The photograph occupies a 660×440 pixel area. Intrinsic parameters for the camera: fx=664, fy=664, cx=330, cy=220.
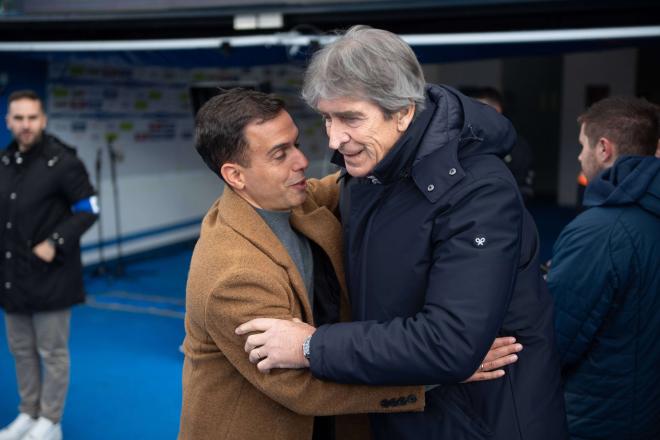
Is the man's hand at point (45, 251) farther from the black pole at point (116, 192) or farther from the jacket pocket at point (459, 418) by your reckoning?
the black pole at point (116, 192)

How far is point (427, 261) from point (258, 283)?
1.11 ft

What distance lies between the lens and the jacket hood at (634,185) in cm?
178

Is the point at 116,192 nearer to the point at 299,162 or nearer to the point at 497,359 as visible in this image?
the point at 299,162

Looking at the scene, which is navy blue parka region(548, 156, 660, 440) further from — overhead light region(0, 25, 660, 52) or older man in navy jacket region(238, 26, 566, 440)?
overhead light region(0, 25, 660, 52)

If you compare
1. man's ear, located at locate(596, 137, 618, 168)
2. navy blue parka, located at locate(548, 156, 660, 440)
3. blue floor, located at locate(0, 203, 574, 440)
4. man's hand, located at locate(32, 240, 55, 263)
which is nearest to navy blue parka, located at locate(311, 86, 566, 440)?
navy blue parka, located at locate(548, 156, 660, 440)

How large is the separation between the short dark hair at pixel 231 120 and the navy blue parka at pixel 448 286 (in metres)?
0.26

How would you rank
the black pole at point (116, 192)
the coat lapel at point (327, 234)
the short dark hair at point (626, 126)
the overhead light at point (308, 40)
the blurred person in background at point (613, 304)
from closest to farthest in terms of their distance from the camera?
the coat lapel at point (327, 234), the blurred person in background at point (613, 304), the short dark hair at point (626, 126), the overhead light at point (308, 40), the black pole at point (116, 192)

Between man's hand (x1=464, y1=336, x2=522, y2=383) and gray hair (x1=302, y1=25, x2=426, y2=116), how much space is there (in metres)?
0.49

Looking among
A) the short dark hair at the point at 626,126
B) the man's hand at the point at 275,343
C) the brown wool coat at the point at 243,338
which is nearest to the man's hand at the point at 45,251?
the brown wool coat at the point at 243,338

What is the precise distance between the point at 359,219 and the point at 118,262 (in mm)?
6120

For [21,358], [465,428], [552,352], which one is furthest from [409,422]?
[21,358]

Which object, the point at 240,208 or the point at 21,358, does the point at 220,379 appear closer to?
the point at 240,208

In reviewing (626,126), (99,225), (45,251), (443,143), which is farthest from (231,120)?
(99,225)

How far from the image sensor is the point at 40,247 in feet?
10.5
